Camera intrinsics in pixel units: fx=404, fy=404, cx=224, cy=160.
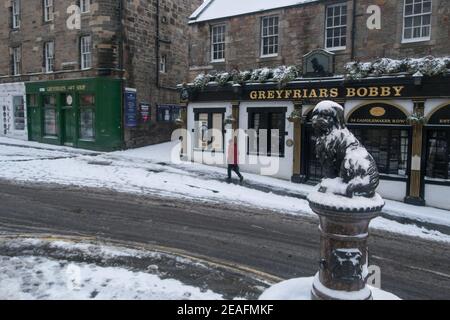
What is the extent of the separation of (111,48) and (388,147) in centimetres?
1559

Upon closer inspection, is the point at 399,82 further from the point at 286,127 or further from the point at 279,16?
the point at 279,16

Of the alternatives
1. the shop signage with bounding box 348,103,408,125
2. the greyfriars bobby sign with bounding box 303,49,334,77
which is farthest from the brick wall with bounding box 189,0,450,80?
the shop signage with bounding box 348,103,408,125

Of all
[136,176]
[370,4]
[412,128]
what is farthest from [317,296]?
[370,4]

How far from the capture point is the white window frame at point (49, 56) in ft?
81.8

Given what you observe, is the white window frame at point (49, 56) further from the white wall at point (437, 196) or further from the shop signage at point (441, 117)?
the white wall at point (437, 196)

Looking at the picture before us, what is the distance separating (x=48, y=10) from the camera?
25.2 m

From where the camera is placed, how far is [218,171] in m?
17.6

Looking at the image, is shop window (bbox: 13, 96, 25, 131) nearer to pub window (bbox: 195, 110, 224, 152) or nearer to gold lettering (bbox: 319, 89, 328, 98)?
pub window (bbox: 195, 110, 224, 152)

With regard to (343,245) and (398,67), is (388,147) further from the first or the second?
(343,245)

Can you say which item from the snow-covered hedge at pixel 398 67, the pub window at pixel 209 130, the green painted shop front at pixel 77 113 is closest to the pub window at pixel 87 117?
the green painted shop front at pixel 77 113

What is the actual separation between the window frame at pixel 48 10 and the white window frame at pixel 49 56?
59.0 inches

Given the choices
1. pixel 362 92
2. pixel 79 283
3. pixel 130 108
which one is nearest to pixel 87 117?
pixel 130 108

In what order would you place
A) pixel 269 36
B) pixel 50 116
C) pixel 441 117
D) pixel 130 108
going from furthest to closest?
pixel 50 116 → pixel 130 108 → pixel 269 36 → pixel 441 117

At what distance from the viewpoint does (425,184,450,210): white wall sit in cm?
1336
